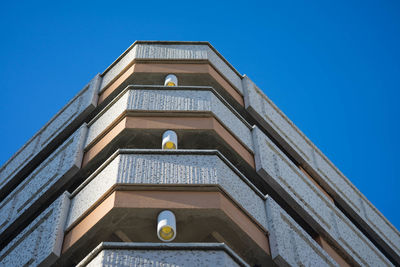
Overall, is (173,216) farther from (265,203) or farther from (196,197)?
(265,203)

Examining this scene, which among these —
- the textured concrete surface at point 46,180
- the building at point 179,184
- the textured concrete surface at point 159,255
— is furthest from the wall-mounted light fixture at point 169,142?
the textured concrete surface at point 159,255

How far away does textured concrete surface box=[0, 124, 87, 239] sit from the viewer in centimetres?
970

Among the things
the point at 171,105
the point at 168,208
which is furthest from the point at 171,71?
the point at 168,208

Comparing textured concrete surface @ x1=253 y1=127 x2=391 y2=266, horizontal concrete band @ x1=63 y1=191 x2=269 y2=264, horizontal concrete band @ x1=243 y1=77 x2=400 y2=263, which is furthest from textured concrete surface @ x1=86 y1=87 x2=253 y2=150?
horizontal concrete band @ x1=63 y1=191 x2=269 y2=264

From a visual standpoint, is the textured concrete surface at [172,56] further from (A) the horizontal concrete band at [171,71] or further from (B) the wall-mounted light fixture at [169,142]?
(B) the wall-mounted light fixture at [169,142]

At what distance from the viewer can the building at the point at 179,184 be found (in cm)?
789

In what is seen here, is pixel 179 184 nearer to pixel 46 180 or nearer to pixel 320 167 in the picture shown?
pixel 46 180

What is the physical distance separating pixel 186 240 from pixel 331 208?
4192mm

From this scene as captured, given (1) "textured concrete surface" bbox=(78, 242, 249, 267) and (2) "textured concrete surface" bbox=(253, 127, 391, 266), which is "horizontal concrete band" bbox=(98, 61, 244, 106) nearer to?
(2) "textured concrete surface" bbox=(253, 127, 391, 266)

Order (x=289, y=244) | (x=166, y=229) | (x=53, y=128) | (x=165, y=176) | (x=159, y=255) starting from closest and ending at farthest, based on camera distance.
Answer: (x=159, y=255), (x=166, y=229), (x=165, y=176), (x=289, y=244), (x=53, y=128)

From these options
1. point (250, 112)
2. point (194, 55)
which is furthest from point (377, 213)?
point (194, 55)

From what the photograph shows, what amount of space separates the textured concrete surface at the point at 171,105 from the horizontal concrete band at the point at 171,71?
1.31 metres

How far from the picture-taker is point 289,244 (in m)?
8.55

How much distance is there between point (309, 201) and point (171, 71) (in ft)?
13.2
